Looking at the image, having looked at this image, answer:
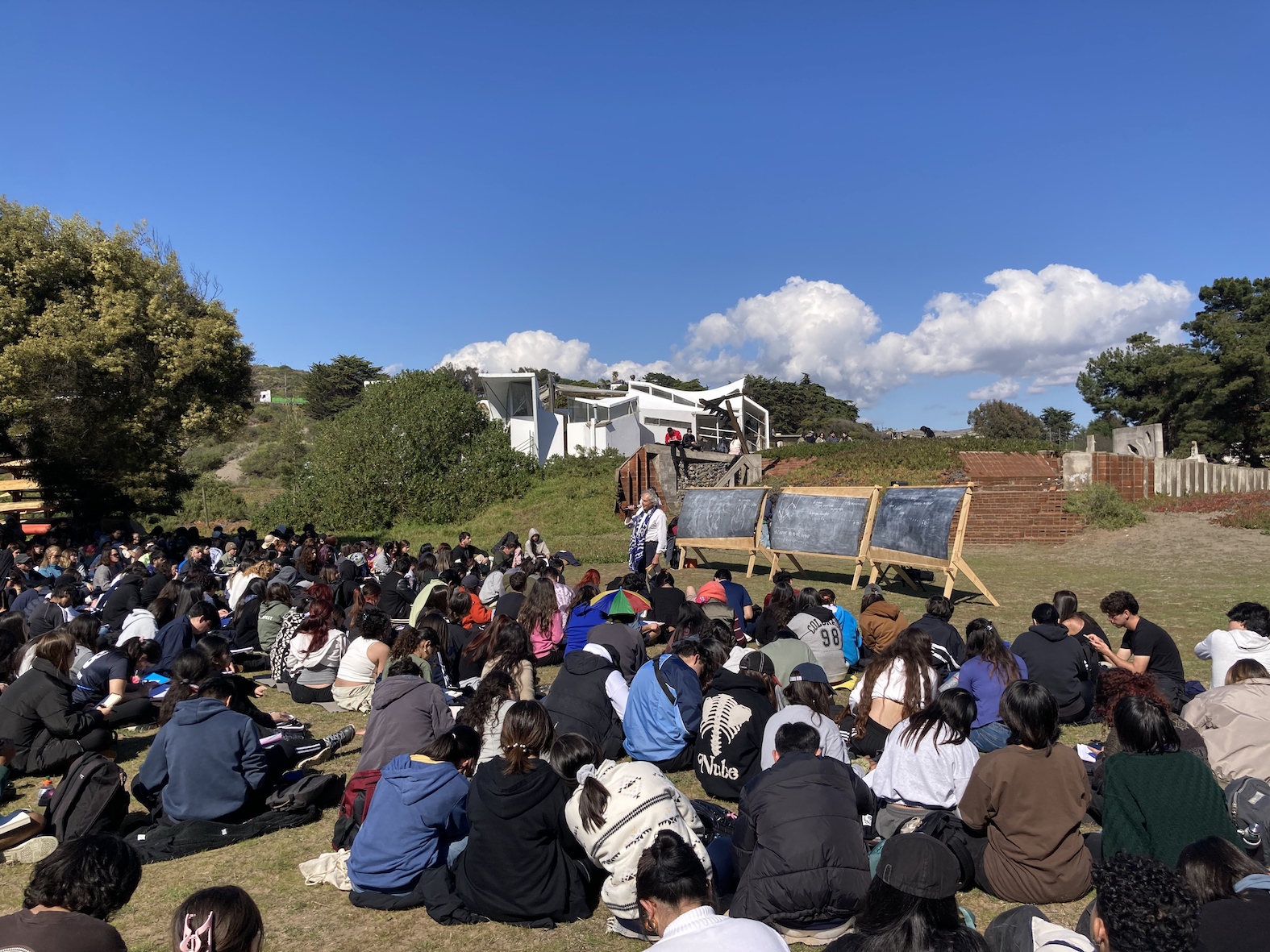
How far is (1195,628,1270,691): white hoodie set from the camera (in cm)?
602

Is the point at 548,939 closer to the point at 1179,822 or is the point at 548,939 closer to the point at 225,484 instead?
the point at 1179,822

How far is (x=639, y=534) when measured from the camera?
13.7 meters

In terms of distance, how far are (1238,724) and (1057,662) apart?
1.63m

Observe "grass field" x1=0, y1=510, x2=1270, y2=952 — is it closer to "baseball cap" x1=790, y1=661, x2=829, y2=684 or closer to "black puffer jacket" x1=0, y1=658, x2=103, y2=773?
"black puffer jacket" x1=0, y1=658, x2=103, y2=773

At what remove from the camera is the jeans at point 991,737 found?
219 inches

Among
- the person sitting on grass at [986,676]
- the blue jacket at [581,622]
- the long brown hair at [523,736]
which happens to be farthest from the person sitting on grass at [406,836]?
the blue jacket at [581,622]

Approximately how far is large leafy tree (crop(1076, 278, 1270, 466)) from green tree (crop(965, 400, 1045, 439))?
1385cm

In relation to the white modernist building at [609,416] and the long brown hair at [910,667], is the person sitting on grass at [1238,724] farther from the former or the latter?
the white modernist building at [609,416]

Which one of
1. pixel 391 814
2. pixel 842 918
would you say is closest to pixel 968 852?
pixel 842 918

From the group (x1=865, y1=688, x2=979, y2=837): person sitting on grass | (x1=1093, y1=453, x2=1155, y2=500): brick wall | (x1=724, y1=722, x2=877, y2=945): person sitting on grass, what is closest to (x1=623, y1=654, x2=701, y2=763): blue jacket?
(x1=865, y1=688, x2=979, y2=837): person sitting on grass

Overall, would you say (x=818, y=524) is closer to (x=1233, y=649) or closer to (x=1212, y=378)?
(x=1233, y=649)

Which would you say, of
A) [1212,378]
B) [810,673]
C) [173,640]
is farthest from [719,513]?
[1212,378]

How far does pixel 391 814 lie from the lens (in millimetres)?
4320

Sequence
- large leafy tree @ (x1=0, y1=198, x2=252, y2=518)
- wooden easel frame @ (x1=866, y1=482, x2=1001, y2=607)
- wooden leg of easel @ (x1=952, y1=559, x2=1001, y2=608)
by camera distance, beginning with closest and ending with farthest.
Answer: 1. wooden leg of easel @ (x1=952, y1=559, x2=1001, y2=608)
2. wooden easel frame @ (x1=866, y1=482, x2=1001, y2=607)
3. large leafy tree @ (x1=0, y1=198, x2=252, y2=518)
